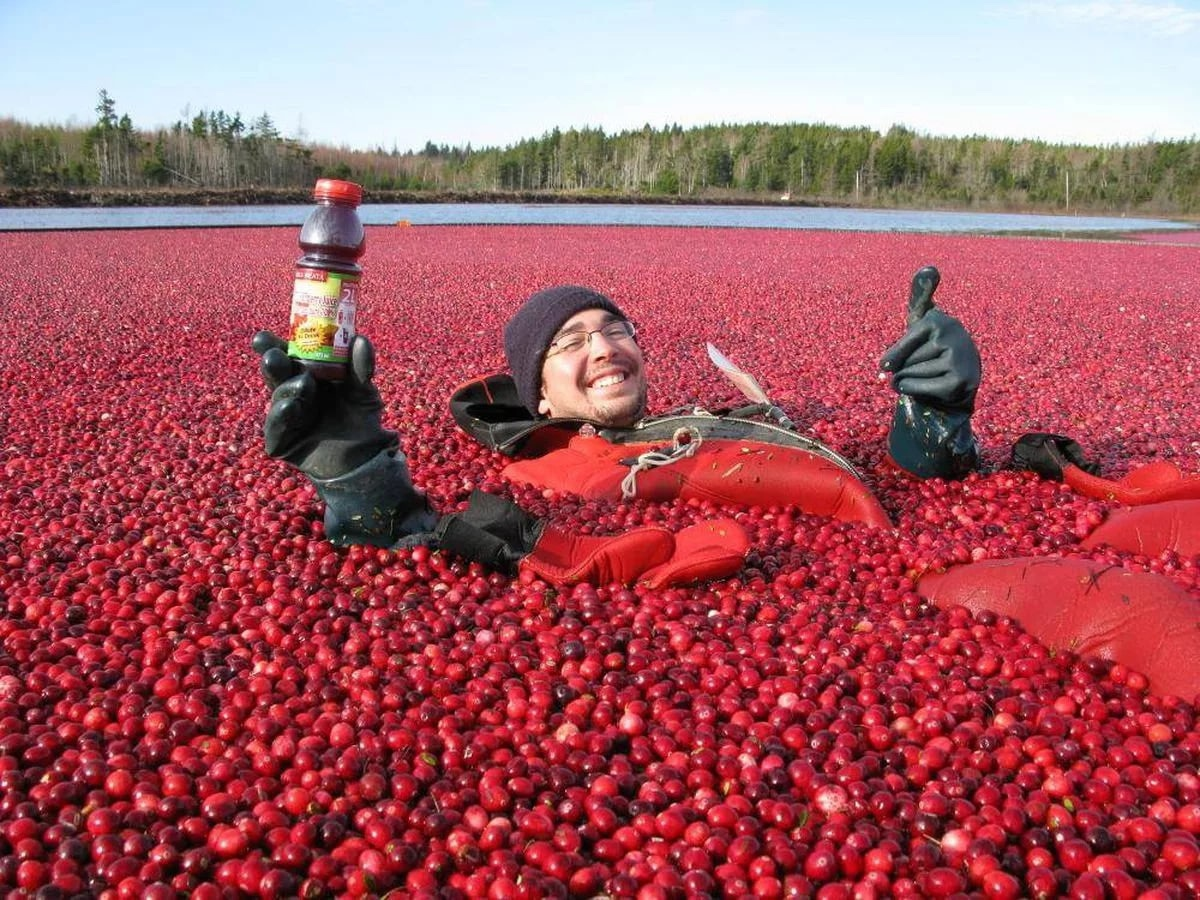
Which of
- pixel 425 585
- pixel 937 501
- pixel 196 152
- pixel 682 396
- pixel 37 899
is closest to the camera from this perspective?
pixel 37 899

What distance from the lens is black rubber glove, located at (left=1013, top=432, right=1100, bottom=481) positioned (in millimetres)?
4836

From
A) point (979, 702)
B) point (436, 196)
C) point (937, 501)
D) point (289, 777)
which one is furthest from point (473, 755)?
point (436, 196)

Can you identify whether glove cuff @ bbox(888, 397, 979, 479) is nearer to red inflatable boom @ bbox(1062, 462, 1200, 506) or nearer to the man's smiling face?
red inflatable boom @ bbox(1062, 462, 1200, 506)

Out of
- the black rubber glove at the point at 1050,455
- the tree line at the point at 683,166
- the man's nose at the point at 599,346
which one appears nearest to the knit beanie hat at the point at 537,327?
the man's nose at the point at 599,346

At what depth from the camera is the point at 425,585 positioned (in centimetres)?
356

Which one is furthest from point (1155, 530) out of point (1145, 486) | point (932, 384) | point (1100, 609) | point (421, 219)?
point (421, 219)

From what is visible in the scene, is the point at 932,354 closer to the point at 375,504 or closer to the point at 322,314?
the point at 375,504

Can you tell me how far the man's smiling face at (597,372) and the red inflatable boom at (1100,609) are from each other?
6.43 ft

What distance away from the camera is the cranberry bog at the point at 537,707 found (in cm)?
214

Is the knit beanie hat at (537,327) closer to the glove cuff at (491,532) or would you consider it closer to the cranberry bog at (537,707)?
the cranberry bog at (537,707)

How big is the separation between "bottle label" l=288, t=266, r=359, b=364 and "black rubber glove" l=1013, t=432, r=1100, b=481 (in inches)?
141

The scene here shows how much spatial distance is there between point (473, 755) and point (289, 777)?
0.47 m

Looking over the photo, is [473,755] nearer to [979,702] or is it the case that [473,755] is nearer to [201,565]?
[979,702]

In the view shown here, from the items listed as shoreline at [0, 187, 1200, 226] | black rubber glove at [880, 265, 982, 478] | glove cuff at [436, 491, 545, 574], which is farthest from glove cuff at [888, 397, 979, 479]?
shoreline at [0, 187, 1200, 226]
